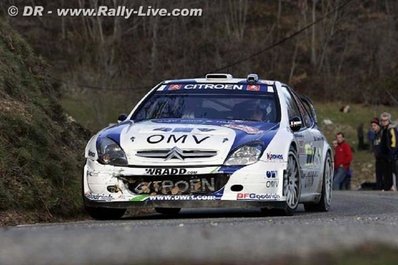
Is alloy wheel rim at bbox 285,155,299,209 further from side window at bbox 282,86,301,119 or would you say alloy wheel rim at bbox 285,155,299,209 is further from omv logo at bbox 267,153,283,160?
side window at bbox 282,86,301,119

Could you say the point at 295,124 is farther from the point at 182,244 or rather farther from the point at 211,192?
the point at 182,244

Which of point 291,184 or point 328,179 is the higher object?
point 291,184

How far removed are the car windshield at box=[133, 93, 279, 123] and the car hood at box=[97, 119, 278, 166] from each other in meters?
0.68

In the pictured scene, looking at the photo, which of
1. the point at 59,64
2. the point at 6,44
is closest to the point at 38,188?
the point at 6,44

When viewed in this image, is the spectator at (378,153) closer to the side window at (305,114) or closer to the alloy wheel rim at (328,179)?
the alloy wheel rim at (328,179)

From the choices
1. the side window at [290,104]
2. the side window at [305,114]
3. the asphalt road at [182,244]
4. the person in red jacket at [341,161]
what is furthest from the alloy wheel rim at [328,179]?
the person in red jacket at [341,161]

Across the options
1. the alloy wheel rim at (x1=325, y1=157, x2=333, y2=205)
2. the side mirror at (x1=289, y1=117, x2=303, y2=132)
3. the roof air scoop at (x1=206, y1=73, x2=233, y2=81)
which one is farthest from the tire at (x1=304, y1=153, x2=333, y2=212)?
the roof air scoop at (x1=206, y1=73, x2=233, y2=81)

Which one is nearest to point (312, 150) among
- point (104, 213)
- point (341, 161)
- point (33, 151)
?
point (104, 213)

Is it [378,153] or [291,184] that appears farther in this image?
[378,153]

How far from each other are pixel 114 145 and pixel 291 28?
51.8m

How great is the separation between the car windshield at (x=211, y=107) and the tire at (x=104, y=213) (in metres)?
1.03

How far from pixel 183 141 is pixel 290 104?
2.28m

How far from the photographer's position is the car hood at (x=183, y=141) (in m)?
9.46

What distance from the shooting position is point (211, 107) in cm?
1083
